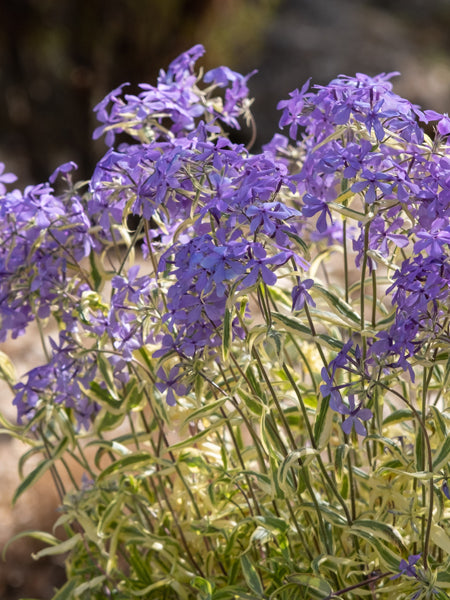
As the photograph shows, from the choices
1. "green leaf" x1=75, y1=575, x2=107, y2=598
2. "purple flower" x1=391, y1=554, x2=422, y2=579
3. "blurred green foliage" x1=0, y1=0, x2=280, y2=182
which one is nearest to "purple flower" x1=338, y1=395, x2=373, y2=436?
"purple flower" x1=391, y1=554, x2=422, y2=579

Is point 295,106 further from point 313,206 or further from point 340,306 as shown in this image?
point 340,306

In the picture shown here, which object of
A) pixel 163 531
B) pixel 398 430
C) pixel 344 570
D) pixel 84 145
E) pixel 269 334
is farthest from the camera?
pixel 84 145

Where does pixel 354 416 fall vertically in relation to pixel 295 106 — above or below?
below

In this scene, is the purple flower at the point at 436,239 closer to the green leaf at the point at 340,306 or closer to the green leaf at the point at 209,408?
the green leaf at the point at 340,306

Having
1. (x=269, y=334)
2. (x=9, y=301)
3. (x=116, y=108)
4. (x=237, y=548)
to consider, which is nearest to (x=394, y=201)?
(x=269, y=334)

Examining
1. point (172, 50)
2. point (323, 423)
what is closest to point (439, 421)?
point (323, 423)

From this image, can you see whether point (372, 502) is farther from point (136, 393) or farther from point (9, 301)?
point (9, 301)

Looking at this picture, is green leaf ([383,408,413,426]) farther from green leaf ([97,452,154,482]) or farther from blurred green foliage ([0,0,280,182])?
blurred green foliage ([0,0,280,182])

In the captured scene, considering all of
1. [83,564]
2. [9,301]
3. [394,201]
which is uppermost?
[9,301]
